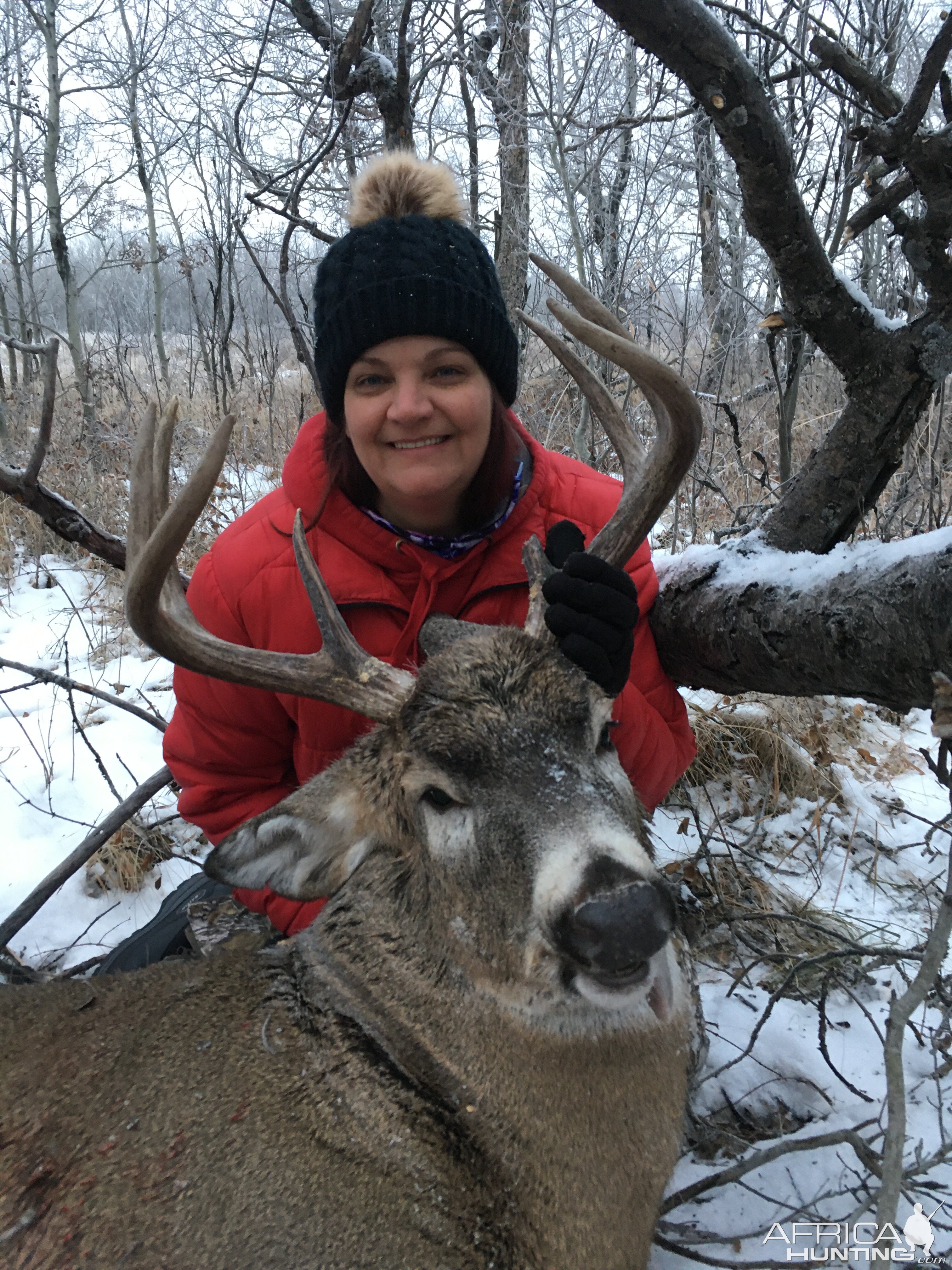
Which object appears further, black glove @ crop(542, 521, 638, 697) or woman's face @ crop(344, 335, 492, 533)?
woman's face @ crop(344, 335, 492, 533)

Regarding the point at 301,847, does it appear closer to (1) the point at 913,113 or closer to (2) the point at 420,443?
(2) the point at 420,443

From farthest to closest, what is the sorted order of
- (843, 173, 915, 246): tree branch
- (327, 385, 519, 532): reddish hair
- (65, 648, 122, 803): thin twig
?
1. (65, 648, 122, 803): thin twig
2. (327, 385, 519, 532): reddish hair
3. (843, 173, 915, 246): tree branch

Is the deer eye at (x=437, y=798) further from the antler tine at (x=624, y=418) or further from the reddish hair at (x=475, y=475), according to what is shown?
the reddish hair at (x=475, y=475)

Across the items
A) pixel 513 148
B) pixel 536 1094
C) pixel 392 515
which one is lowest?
pixel 536 1094

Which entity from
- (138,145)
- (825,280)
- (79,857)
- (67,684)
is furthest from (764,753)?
(138,145)

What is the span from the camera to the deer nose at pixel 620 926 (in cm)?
150

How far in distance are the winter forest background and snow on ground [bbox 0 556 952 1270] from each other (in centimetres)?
1

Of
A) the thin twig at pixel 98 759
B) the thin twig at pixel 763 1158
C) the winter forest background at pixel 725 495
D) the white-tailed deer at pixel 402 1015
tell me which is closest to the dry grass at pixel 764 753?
the winter forest background at pixel 725 495

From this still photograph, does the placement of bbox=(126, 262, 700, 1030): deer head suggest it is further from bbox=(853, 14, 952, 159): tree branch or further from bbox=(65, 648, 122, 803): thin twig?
bbox=(65, 648, 122, 803): thin twig

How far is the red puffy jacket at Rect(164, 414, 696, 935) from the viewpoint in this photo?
2.67 meters

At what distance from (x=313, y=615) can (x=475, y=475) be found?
74 cm

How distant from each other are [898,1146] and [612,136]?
7.16 m

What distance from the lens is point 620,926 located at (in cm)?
150

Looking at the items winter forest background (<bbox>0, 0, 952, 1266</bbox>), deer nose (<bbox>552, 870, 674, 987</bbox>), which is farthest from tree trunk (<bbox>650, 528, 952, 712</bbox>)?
deer nose (<bbox>552, 870, 674, 987</bbox>)
